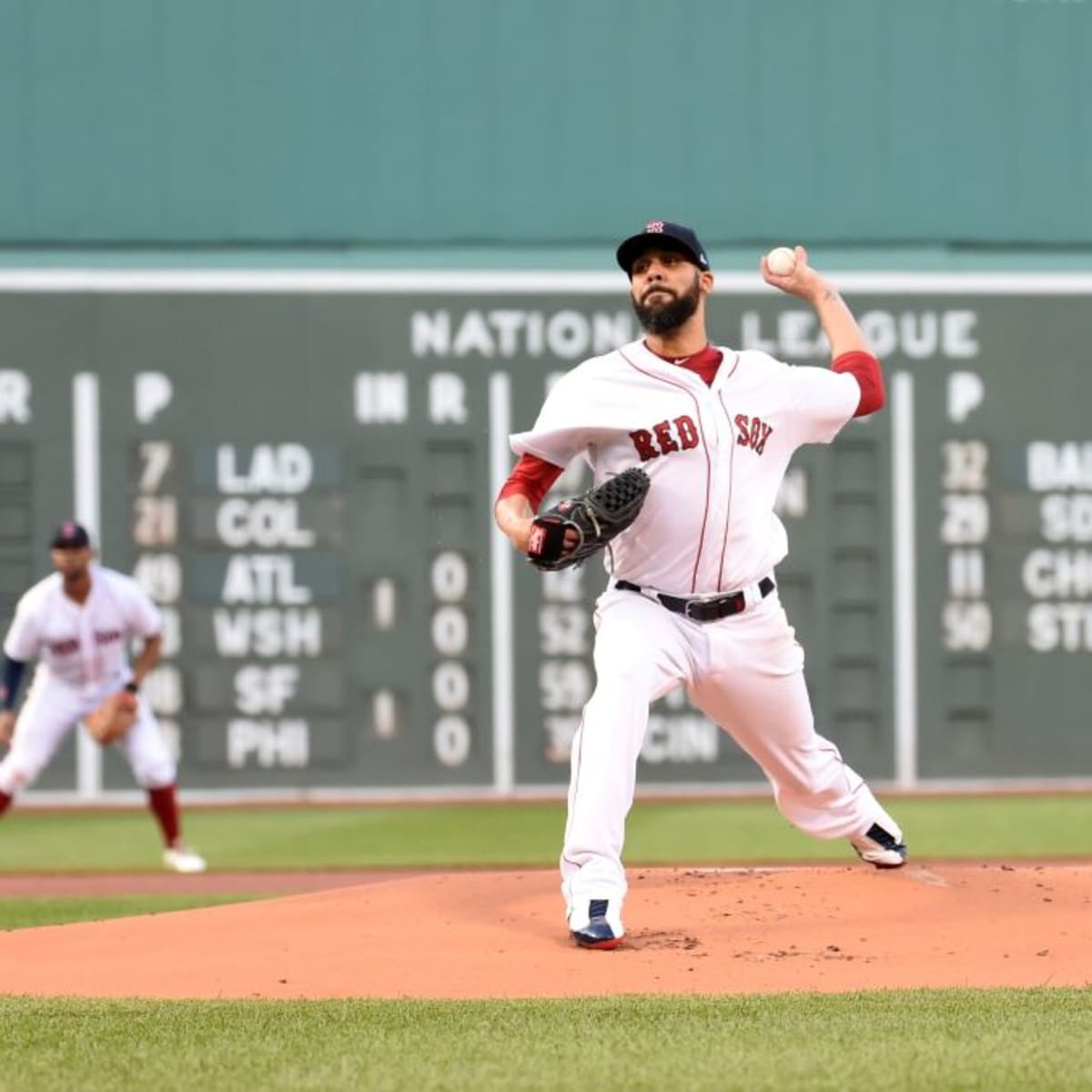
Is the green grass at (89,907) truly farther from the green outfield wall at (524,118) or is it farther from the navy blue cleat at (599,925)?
the green outfield wall at (524,118)

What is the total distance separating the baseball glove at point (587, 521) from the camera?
5273 mm

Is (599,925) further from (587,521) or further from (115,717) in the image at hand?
(115,717)

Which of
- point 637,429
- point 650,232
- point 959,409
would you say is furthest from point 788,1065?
point 959,409

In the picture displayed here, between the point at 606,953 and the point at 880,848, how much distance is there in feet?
4.09

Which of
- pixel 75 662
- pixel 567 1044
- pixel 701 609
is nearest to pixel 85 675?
pixel 75 662

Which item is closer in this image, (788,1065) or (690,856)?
(788,1065)

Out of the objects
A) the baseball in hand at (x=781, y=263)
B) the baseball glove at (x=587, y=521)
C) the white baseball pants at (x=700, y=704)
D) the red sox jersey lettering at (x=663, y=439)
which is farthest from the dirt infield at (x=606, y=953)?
the baseball in hand at (x=781, y=263)

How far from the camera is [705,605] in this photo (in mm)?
5777

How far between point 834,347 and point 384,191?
642 cm

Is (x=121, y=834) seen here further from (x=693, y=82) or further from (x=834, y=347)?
(x=834, y=347)

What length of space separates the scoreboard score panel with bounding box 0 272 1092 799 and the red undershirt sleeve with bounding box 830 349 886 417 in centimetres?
559

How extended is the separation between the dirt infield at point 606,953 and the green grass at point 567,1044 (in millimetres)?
249

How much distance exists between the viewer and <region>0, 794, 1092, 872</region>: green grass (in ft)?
32.9

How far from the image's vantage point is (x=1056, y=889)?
249 inches
